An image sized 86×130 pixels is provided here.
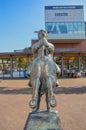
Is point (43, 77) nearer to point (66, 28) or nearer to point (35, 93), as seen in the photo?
point (35, 93)

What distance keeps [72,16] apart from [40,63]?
39614 mm

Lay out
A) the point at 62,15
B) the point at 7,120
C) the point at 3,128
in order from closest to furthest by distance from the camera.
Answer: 1. the point at 3,128
2. the point at 7,120
3. the point at 62,15

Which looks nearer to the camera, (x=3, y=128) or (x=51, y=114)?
(x=51, y=114)

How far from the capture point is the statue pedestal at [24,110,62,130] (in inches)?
168

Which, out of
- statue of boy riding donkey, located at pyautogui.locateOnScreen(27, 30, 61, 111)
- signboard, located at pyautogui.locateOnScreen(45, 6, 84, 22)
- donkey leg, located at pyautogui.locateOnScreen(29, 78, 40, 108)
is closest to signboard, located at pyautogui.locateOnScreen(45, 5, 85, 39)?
signboard, located at pyautogui.locateOnScreen(45, 6, 84, 22)

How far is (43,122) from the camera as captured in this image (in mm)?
4344

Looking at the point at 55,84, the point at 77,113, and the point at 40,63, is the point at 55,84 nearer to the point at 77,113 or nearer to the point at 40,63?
the point at 40,63

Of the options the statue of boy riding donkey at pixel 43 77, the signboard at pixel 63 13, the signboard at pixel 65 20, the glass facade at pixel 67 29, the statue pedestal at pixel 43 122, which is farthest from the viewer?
the signboard at pixel 63 13

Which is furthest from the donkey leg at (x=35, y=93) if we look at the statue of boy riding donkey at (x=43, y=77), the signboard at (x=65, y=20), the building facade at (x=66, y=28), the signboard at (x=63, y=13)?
the signboard at (x=63, y=13)

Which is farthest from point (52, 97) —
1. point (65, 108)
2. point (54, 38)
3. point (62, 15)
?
point (62, 15)

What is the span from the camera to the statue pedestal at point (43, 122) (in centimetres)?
427

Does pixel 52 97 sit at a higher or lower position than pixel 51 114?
higher

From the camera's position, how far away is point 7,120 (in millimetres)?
7250

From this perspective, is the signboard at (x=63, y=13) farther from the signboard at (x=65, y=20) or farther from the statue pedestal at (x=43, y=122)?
the statue pedestal at (x=43, y=122)
